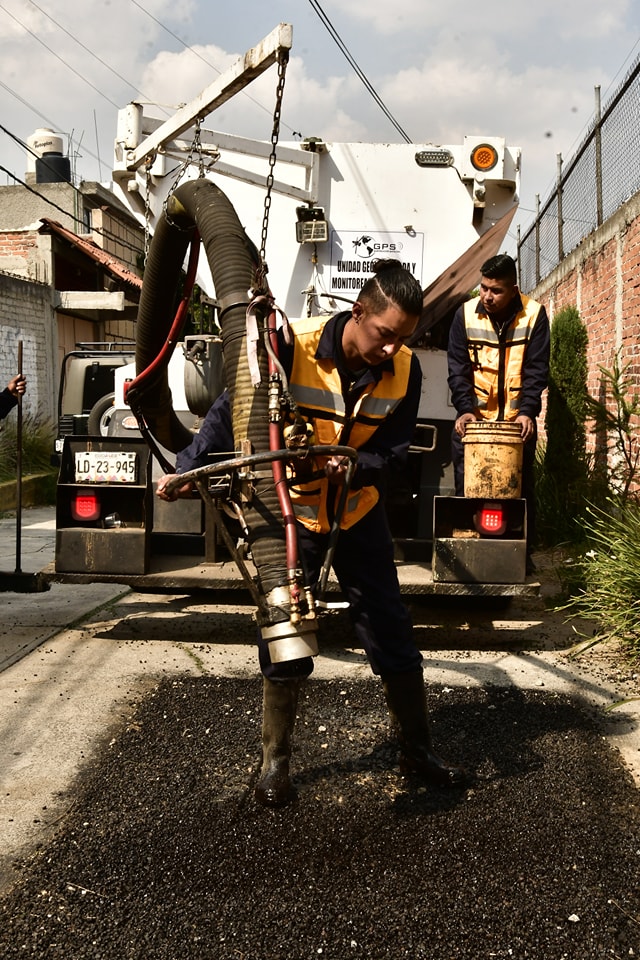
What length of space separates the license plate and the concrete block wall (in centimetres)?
975

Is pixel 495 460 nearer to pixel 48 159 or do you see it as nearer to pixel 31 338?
pixel 31 338

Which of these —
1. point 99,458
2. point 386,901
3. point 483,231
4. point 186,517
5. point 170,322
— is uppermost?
point 483,231

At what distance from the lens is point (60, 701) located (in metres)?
4.23

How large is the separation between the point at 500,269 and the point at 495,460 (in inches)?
42.8

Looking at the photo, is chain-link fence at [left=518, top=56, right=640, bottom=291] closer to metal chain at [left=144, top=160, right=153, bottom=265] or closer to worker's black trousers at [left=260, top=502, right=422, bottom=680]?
metal chain at [left=144, top=160, right=153, bottom=265]

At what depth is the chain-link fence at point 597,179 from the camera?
784cm

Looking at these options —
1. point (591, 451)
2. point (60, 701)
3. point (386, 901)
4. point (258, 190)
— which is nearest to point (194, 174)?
point (258, 190)

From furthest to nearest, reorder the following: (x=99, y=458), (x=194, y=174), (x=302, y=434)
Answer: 1. (x=194, y=174)
2. (x=99, y=458)
3. (x=302, y=434)

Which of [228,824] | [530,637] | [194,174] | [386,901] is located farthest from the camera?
[194,174]

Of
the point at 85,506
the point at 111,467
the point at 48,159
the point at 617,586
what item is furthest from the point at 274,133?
the point at 48,159

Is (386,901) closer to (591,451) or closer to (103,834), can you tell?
(103,834)

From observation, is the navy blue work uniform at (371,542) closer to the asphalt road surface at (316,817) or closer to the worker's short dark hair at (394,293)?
the worker's short dark hair at (394,293)

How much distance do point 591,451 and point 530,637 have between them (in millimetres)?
2945

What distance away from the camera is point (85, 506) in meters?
5.09
